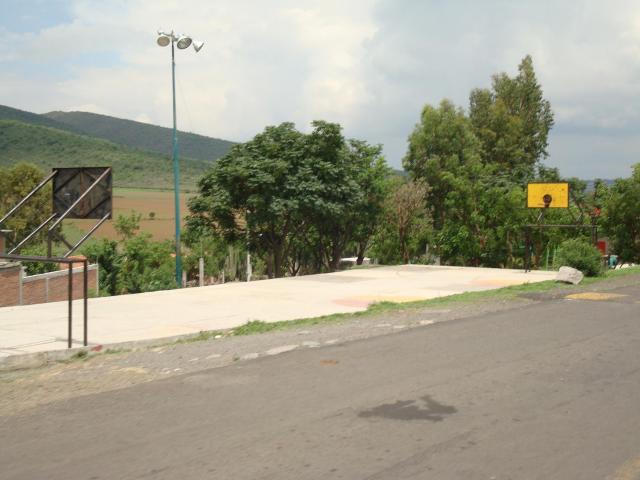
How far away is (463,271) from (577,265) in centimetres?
391

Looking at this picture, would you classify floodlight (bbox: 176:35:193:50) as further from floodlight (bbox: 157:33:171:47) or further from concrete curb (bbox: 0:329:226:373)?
concrete curb (bbox: 0:329:226:373)

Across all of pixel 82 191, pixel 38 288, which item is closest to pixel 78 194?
pixel 82 191

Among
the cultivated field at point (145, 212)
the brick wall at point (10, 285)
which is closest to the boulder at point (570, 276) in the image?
the brick wall at point (10, 285)

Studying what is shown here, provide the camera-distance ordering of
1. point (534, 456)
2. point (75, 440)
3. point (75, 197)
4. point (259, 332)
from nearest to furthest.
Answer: point (534, 456)
point (75, 440)
point (259, 332)
point (75, 197)

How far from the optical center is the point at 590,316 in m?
12.1

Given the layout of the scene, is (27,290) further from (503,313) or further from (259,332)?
(503,313)

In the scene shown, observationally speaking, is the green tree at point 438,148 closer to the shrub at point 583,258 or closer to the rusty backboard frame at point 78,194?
the shrub at point 583,258

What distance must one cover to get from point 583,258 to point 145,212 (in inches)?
2643

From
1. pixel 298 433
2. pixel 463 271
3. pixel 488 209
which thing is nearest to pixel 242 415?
pixel 298 433

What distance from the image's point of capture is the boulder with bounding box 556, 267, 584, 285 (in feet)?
55.8

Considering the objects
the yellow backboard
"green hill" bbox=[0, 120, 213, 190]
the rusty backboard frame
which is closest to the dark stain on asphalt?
the rusty backboard frame

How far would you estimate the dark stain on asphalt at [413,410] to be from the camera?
6352 mm

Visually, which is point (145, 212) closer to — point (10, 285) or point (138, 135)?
point (10, 285)

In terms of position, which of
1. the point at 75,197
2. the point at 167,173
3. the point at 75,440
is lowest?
the point at 75,440
